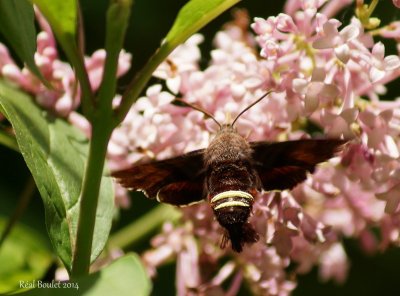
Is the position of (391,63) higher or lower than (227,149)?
higher

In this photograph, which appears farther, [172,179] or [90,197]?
[172,179]

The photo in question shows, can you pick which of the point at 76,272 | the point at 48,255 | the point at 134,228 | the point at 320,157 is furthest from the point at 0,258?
the point at 320,157

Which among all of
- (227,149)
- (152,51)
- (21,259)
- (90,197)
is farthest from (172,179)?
(152,51)

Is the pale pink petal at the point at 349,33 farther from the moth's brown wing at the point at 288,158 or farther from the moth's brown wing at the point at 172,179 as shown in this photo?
the moth's brown wing at the point at 172,179

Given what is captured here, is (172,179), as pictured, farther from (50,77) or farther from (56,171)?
(50,77)

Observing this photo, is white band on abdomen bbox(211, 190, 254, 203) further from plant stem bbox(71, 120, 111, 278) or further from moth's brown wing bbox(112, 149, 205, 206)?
plant stem bbox(71, 120, 111, 278)

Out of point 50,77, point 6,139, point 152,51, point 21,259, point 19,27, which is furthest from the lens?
point 152,51

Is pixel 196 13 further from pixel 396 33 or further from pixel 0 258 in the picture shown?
pixel 0 258

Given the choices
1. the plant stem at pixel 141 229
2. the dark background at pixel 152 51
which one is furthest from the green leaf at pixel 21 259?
the dark background at pixel 152 51
